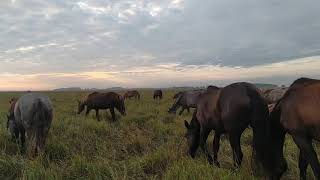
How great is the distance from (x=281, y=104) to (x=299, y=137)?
29.8 inches

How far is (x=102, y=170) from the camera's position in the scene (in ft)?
22.2

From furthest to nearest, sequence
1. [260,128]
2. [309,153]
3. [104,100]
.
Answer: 1. [104,100]
2. [260,128]
3. [309,153]

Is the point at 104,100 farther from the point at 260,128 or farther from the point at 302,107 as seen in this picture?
the point at 302,107

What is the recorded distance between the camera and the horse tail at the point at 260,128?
6.62 meters

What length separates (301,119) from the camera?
5.66m

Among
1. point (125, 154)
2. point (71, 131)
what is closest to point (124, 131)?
point (71, 131)

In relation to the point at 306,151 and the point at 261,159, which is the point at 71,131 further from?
the point at 306,151

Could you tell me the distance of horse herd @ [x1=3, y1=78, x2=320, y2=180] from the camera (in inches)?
222

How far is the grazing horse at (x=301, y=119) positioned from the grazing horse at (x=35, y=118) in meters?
5.29

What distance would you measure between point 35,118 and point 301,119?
6.17m

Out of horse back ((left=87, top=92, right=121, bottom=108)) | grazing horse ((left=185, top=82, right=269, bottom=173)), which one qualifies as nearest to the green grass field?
grazing horse ((left=185, top=82, right=269, bottom=173))


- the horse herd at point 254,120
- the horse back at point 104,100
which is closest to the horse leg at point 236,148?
the horse herd at point 254,120

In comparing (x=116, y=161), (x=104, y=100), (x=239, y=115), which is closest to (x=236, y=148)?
(x=239, y=115)

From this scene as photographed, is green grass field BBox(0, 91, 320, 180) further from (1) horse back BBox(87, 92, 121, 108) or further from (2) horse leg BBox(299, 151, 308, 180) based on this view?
(1) horse back BBox(87, 92, 121, 108)
